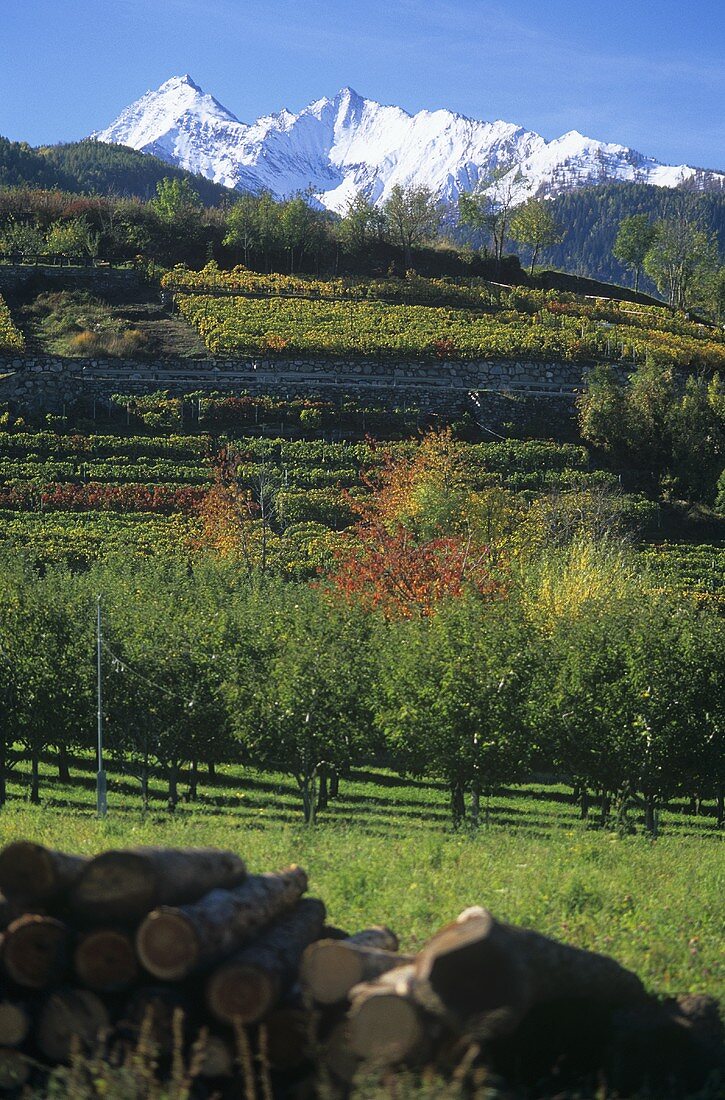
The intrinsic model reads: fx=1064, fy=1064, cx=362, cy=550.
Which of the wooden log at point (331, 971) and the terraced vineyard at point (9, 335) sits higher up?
the terraced vineyard at point (9, 335)

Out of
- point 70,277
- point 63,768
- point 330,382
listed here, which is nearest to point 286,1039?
point 63,768

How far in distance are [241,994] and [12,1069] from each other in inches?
67.9

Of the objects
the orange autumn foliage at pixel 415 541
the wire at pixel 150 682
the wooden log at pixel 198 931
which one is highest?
the wooden log at pixel 198 931

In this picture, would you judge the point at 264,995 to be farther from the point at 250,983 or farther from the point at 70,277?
the point at 70,277

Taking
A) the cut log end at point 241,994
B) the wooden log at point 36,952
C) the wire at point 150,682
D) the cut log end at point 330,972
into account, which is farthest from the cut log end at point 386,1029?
the wire at point 150,682

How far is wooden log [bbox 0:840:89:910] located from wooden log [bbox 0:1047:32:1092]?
3.40 feet

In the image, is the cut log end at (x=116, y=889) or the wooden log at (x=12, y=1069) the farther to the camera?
the cut log end at (x=116, y=889)

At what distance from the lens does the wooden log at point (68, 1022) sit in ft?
24.6

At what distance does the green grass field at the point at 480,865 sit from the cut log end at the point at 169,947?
12.0 feet

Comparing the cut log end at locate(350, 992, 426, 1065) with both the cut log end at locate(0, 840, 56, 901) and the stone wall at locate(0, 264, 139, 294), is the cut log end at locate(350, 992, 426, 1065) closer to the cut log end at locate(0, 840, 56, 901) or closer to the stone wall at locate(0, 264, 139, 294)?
the cut log end at locate(0, 840, 56, 901)

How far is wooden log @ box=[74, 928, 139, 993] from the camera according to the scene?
757cm

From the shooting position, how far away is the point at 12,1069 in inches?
294

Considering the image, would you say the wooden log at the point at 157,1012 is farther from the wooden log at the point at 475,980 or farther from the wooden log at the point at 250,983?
the wooden log at the point at 475,980

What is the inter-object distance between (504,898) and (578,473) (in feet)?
165
